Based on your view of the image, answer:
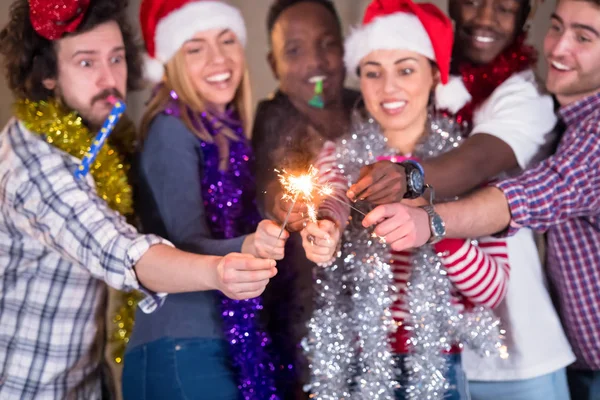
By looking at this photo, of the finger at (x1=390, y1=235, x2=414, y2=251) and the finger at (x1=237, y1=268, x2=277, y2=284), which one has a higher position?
the finger at (x1=390, y1=235, x2=414, y2=251)

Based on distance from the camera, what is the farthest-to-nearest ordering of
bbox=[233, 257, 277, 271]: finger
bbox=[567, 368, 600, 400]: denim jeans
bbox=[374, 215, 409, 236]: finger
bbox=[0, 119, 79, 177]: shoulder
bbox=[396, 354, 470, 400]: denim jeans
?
bbox=[567, 368, 600, 400]: denim jeans
bbox=[396, 354, 470, 400]: denim jeans
bbox=[0, 119, 79, 177]: shoulder
bbox=[374, 215, 409, 236]: finger
bbox=[233, 257, 277, 271]: finger

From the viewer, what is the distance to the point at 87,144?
1.44 metres

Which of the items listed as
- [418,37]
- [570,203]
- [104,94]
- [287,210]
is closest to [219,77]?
[104,94]

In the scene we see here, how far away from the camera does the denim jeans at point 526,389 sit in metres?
1.52

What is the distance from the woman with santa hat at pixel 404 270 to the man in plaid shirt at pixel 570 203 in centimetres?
7

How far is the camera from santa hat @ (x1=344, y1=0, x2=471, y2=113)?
154cm

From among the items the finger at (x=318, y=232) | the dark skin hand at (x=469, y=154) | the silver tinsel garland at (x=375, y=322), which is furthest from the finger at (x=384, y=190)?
the silver tinsel garland at (x=375, y=322)

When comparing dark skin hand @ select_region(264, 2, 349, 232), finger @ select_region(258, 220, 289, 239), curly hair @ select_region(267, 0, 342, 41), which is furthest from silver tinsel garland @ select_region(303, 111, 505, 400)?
curly hair @ select_region(267, 0, 342, 41)

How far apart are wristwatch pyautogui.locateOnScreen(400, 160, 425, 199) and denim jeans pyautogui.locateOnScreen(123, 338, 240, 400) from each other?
559 mm

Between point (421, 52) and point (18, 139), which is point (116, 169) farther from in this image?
point (421, 52)

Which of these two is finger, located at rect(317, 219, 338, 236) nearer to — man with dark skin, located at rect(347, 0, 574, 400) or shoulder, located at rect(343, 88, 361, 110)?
man with dark skin, located at rect(347, 0, 574, 400)

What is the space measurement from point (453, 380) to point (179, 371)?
57cm

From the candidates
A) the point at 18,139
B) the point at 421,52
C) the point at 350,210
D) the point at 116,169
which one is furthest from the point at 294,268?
the point at 18,139

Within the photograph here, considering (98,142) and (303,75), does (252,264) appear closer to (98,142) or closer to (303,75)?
(98,142)
